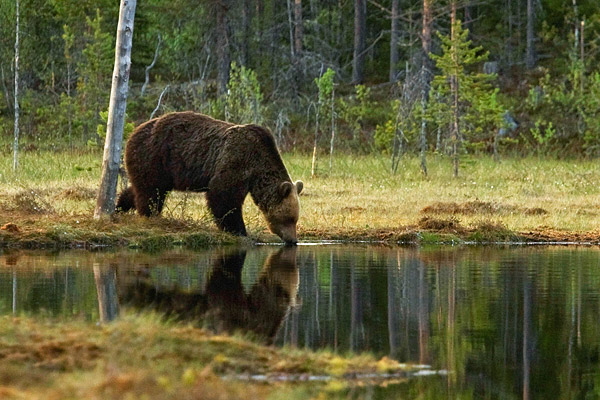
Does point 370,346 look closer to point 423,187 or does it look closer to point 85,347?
→ point 85,347

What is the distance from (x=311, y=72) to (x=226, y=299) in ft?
131

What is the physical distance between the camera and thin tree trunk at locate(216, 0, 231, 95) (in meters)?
42.2

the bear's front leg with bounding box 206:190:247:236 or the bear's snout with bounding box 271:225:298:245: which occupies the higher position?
the bear's front leg with bounding box 206:190:247:236

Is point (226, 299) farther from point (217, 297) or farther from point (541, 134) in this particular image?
point (541, 134)

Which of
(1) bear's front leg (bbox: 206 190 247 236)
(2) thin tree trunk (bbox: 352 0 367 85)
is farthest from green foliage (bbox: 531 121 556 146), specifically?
(1) bear's front leg (bbox: 206 190 247 236)

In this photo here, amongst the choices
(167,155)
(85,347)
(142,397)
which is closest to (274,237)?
(167,155)

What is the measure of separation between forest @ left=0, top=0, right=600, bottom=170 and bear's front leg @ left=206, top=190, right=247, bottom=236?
52.4 feet

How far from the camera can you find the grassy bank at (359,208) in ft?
54.0

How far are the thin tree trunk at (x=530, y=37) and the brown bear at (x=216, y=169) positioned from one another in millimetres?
36768

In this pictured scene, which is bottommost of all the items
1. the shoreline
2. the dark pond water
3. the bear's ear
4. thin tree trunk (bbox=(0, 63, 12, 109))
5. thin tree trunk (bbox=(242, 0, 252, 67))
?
the dark pond water

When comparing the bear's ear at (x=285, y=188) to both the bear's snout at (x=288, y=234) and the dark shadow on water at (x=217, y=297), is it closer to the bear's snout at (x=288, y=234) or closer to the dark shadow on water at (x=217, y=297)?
the bear's snout at (x=288, y=234)

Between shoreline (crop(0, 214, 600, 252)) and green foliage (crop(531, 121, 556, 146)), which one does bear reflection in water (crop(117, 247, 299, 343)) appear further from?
green foliage (crop(531, 121, 556, 146))

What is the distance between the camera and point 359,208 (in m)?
21.5

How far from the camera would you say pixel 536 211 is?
21422mm
